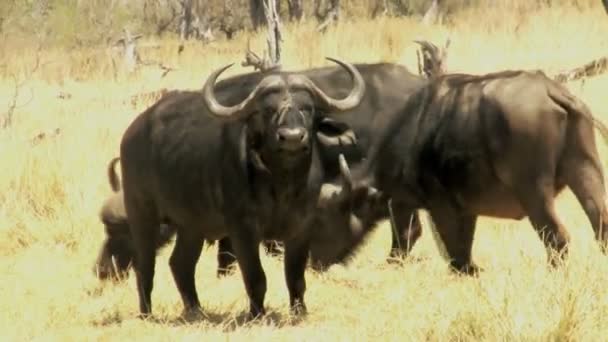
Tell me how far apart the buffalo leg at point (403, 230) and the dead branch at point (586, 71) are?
219 inches

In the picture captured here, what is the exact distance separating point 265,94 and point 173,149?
96cm

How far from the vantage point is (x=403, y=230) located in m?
10.2

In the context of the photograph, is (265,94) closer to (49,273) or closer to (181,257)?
(181,257)

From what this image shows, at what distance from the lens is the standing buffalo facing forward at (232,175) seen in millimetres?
7359

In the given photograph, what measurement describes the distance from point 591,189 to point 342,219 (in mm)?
1655

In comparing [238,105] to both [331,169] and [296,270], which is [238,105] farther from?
[331,169]

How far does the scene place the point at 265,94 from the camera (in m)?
7.32

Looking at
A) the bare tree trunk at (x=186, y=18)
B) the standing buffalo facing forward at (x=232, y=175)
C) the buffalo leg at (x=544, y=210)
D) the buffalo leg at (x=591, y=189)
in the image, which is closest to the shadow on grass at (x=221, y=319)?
the standing buffalo facing forward at (x=232, y=175)

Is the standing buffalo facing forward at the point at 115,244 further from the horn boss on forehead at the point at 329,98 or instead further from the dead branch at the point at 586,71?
the dead branch at the point at 586,71

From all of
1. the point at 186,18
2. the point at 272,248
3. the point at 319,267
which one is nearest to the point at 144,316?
the point at 319,267

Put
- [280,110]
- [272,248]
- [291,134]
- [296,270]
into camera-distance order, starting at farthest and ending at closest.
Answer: [272,248], [296,270], [280,110], [291,134]

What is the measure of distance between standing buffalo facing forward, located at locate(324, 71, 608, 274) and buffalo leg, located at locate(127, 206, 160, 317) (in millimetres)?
1989

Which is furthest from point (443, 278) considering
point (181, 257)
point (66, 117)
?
point (66, 117)

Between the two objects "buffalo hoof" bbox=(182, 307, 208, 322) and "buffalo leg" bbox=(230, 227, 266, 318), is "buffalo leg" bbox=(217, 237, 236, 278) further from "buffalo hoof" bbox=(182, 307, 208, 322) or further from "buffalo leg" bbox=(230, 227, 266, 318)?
→ "buffalo leg" bbox=(230, 227, 266, 318)
